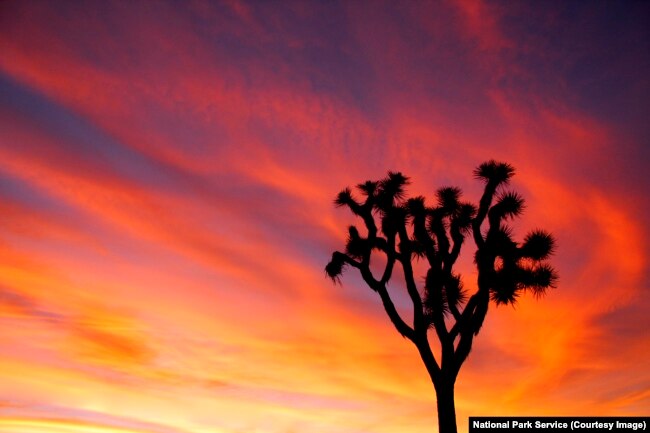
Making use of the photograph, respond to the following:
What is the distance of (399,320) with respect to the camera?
16672 mm

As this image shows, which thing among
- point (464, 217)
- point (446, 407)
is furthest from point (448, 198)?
point (446, 407)

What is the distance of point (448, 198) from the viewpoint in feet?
58.0

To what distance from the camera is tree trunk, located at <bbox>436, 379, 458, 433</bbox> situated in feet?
51.2

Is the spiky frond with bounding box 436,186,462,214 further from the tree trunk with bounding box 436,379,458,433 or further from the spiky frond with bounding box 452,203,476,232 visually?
the tree trunk with bounding box 436,379,458,433

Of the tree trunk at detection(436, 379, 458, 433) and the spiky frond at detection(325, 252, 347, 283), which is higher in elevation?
the spiky frond at detection(325, 252, 347, 283)

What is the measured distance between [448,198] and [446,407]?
541cm

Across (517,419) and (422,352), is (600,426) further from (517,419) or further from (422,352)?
(422,352)

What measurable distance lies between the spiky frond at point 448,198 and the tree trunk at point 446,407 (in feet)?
14.7

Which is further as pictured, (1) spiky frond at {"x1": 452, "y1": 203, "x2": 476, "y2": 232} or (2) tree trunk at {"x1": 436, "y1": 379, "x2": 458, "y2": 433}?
(1) spiky frond at {"x1": 452, "y1": 203, "x2": 476, "y2": 232}

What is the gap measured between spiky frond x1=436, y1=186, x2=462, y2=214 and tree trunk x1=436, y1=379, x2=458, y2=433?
4483 mm

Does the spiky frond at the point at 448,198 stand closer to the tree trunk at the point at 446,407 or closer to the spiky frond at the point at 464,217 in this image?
the spiky frond at the point at 464,217

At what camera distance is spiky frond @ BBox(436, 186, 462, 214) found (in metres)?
17.5

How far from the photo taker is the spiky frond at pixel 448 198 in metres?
17.5

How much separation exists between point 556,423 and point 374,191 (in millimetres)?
7300
